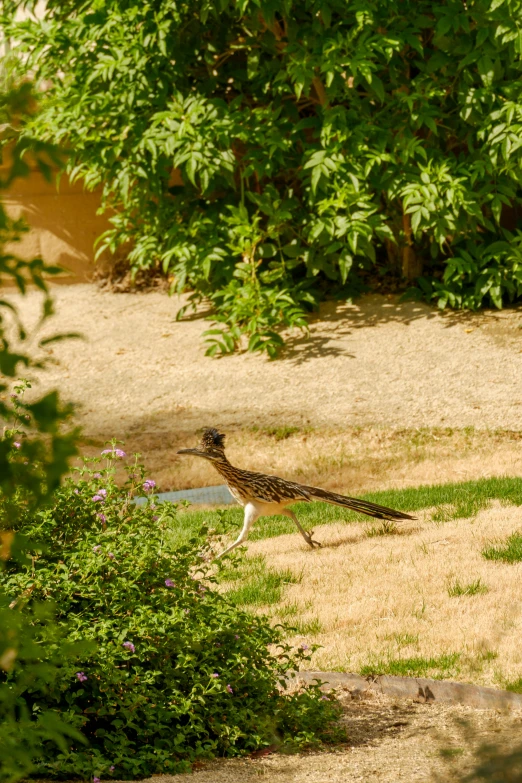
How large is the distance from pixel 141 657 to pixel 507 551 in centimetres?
284

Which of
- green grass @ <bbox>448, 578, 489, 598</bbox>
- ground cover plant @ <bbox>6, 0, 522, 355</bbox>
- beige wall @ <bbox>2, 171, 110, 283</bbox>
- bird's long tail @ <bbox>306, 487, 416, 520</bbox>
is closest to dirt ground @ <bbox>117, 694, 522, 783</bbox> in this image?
green grass @ <bbox>448, 578, 489, 598</bbox>

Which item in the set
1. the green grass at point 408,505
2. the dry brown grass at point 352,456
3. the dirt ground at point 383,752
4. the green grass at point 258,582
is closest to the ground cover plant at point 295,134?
the dry brown grass at point 352,456

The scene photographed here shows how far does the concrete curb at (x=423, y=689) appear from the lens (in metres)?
4.27

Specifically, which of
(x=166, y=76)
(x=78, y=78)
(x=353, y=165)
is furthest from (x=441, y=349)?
→ (x=78, y=78)

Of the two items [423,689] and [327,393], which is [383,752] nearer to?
[423,689]

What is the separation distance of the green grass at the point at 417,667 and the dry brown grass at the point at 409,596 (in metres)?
0.02

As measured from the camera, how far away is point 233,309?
38.0ft

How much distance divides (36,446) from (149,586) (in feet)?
8.14

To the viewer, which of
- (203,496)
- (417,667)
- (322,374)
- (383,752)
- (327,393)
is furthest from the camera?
(322,374)

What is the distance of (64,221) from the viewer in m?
14.8

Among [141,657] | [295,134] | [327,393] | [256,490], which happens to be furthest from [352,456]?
[141,657]

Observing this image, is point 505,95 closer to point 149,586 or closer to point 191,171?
point 191,171

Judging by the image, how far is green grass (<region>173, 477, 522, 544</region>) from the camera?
23.4ft

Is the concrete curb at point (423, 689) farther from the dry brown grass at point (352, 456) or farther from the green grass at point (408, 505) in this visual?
the dry brown grass at point (352, 456)
